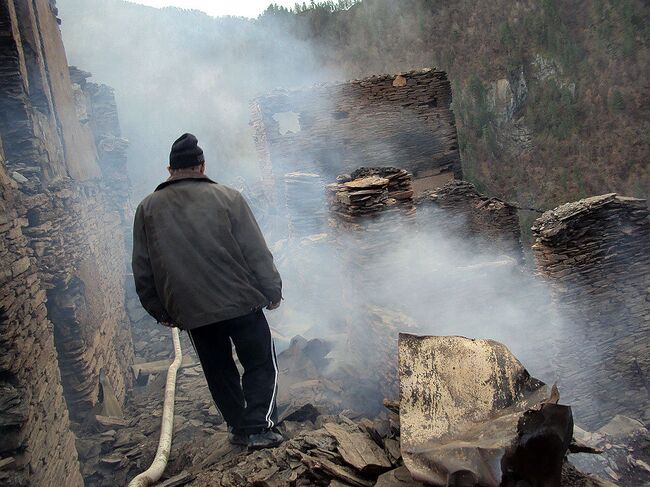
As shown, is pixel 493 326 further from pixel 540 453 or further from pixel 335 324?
pixel 540 453

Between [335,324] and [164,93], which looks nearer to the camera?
[335,324]

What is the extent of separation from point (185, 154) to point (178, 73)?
30.9m

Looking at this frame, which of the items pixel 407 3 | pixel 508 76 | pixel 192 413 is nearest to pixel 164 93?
pixel 407 3

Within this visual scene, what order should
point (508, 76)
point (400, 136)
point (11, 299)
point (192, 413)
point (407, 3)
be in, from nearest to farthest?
point (11, 299)
point (192, 413)
point (400, 136)
point (508, 76)
point (407, 3)

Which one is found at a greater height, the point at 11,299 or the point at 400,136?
the point at 400,136

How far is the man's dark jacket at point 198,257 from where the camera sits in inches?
113

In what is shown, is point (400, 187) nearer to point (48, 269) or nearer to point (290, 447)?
point (290, 447)

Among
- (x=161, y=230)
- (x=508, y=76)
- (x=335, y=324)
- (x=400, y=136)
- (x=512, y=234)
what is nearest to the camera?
(x=161, y=230)

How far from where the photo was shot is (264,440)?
3.10 metres

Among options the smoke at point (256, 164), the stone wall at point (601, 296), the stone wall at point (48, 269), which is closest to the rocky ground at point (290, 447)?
the stone wall at point (48, 269)

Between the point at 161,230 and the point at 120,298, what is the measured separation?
292 inches

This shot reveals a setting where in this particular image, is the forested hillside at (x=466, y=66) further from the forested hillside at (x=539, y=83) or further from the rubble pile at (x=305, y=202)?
the rubble pile at (x=305, y=202)

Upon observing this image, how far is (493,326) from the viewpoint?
552cm

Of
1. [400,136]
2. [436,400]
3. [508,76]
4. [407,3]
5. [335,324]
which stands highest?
[407,3]
